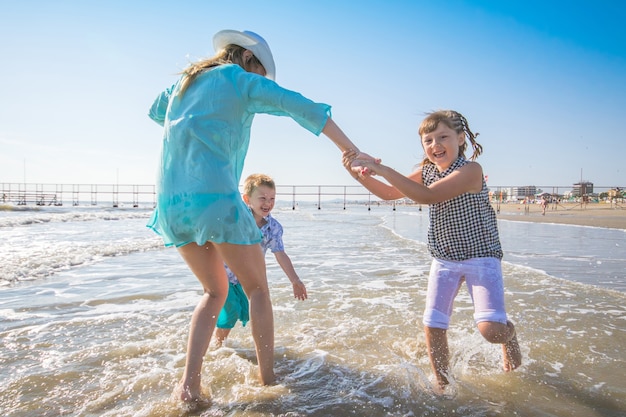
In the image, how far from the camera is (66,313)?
3676 mm

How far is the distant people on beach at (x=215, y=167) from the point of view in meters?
1.89

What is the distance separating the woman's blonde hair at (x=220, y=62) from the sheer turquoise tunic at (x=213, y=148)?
0.03m

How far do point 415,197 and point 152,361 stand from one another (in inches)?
74.3

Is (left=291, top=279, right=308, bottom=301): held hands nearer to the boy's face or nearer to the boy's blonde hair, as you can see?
the boy's face

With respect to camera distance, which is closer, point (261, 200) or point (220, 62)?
point (220, 62)

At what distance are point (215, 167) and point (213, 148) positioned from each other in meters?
0.09

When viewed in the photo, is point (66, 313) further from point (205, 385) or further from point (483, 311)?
point (483, 311)

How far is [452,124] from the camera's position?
2393 mm

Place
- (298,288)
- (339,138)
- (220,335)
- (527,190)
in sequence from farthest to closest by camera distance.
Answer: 1. (527,190)
2. (220,335)
3. (298,288)
4. (339,138)

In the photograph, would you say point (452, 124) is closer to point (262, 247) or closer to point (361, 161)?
point (361, 161)

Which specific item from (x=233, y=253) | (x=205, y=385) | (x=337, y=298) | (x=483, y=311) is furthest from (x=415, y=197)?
(x=337, y=298)

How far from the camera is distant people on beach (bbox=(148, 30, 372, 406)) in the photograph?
1.89 meters

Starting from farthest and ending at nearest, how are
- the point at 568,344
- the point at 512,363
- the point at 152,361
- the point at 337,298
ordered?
the point at 337,298, the point at 568,344, the point at 152,361, the point at 512,363

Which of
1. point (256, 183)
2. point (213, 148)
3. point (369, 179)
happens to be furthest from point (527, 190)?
point (213, 148)
